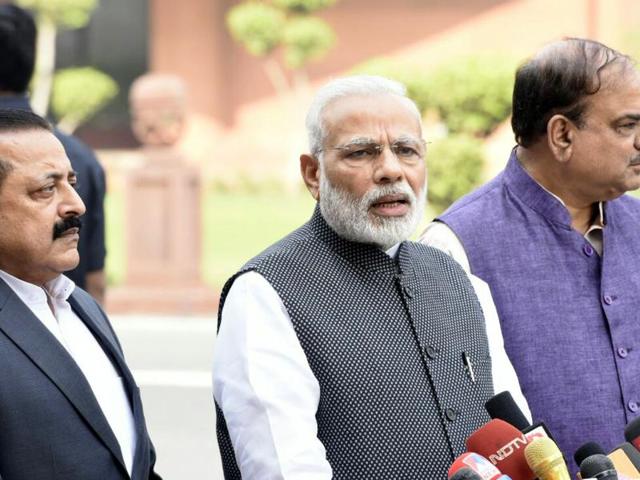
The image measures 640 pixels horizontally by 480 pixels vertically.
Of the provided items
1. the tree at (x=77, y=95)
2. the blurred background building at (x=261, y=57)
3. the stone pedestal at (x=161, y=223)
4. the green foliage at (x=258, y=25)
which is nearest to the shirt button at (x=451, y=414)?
the stone pedestal at (x=161, y=223)

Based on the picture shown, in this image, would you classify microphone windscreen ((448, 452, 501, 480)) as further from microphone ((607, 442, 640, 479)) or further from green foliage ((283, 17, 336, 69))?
green foliage ((283, 17, 336, 69))

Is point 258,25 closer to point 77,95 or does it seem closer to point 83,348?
point 77,95

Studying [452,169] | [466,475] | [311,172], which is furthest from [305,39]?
[466,475]

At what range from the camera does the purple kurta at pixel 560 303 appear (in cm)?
296

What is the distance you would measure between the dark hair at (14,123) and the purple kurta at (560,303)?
42.0 inches

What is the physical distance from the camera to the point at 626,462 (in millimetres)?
2240

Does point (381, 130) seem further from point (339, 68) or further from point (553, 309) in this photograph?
point (339, 68)

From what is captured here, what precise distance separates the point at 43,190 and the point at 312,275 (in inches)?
22.5

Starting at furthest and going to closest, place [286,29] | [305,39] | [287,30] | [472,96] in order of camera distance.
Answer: [286,29], [287,30], [305,39], [472,96]

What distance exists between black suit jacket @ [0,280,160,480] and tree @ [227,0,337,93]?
53.4 feet

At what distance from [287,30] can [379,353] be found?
16.5 m

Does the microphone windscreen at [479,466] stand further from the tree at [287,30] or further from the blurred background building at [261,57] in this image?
the tree at [287,30]

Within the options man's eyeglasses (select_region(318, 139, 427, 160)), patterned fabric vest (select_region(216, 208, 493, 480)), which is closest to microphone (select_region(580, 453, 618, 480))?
patterned fabric vest (select_region(216, 208, 493, 480))

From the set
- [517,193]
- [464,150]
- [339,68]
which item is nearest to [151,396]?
[464,150]
